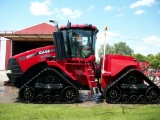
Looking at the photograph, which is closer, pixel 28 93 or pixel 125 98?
pixel 28 93

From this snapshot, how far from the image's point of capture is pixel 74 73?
385 inches

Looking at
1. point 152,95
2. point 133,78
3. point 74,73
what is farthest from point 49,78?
point 152,95

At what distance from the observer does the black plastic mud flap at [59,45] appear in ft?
30.2

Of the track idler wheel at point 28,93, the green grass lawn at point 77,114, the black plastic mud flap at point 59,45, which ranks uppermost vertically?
the black plastic mud flap at point 59,45

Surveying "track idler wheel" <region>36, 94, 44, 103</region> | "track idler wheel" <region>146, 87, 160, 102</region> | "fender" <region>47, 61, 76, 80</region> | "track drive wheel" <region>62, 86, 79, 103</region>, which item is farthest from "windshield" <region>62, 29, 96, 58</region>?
"track idler wheel" <region>146, 87, 160, 102</region>

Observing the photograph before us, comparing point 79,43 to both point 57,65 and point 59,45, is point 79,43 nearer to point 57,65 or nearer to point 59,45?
point 59,45

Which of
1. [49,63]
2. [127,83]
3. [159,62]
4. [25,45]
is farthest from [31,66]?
[159,62]

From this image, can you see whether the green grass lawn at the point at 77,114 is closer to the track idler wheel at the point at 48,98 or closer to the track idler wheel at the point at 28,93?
the track idler wheel at the point at 28,93

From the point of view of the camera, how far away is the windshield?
31.8 feet

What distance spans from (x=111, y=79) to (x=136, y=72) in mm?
981

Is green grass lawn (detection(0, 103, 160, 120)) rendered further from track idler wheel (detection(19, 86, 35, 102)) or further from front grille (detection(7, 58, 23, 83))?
front grille (detection(7, 58, 23, 83))

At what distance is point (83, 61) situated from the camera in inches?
382

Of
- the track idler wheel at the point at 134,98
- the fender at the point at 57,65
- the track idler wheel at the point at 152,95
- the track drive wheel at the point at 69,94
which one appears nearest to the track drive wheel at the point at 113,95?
the track idler wheel at the point at 134,98

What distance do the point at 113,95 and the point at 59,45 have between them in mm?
2717
